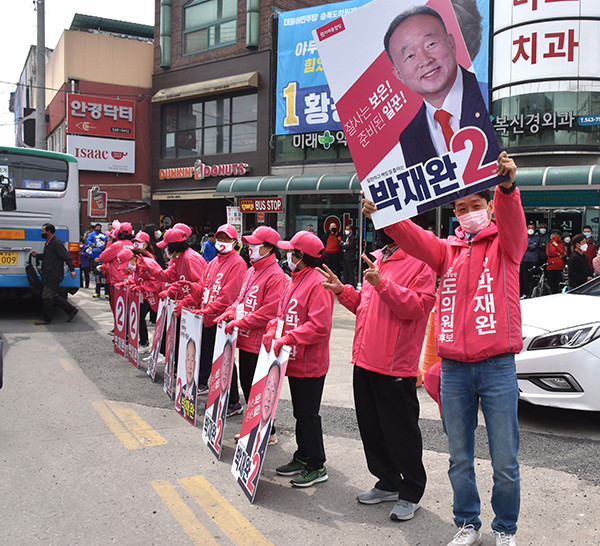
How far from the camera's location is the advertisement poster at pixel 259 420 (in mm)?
4078

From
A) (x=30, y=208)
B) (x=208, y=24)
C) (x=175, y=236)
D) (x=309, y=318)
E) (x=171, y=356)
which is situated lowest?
(x=171, y=356)

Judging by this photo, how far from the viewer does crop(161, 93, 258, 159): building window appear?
24.1 meters

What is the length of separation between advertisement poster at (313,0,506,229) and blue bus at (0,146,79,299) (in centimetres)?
1030

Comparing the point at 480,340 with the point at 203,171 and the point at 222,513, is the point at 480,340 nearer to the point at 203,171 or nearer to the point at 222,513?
the point at 222,513

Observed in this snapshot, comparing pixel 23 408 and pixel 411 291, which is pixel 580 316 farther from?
pixel 23 408

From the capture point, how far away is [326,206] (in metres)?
21.9

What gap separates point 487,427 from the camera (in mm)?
3293

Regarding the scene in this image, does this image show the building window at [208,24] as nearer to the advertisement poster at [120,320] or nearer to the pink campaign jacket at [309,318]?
the advertisement poster at [120,320]

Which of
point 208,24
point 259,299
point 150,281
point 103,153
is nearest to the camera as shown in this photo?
point 259,299

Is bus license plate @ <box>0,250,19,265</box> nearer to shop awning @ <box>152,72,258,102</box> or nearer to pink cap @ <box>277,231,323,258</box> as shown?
pink cap @ <box>277,231,323,258</box>

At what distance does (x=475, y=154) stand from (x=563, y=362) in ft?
10.1

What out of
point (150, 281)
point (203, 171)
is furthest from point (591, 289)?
point (203, 171)

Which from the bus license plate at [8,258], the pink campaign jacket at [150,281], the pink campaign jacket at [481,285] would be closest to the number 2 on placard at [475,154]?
the pink campaign jacket at [481,285]

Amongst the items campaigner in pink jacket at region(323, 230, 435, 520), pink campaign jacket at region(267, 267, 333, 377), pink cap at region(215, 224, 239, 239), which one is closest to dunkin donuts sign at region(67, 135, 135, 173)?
pink cap at region(215, 224, 239, 239)
